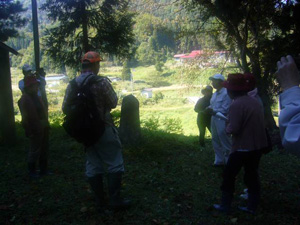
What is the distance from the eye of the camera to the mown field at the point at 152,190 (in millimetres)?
3928

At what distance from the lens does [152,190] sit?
491 cm

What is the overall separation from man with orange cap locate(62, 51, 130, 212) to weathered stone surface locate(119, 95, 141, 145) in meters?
4.16

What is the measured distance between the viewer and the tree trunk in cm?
815

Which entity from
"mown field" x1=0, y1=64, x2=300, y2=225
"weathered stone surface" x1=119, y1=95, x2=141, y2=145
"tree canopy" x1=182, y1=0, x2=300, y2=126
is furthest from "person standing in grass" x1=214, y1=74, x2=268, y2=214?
"weathered stone surface" x1=119, y1=95, x2=141, y2=145

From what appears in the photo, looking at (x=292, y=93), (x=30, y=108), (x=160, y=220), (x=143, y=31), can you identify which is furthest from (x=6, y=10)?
(x=292, y=93)

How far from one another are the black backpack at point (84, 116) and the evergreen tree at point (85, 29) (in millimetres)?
7039

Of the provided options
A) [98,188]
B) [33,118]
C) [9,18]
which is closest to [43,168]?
[33,118]

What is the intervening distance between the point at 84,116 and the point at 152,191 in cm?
194

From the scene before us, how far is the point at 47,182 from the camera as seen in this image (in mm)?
5184

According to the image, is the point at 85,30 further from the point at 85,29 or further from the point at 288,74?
the point at 288,74

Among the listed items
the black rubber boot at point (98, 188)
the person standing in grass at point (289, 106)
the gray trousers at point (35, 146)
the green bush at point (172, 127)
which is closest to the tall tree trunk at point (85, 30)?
the green bush at point (172, 127)

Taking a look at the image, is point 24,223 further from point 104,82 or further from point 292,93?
point 292,93

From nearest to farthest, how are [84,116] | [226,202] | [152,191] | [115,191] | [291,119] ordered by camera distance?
[291,119] → [84,116] → [115,191] → [226,202] → [152,191]

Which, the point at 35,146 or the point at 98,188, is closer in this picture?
the point at 98,188
